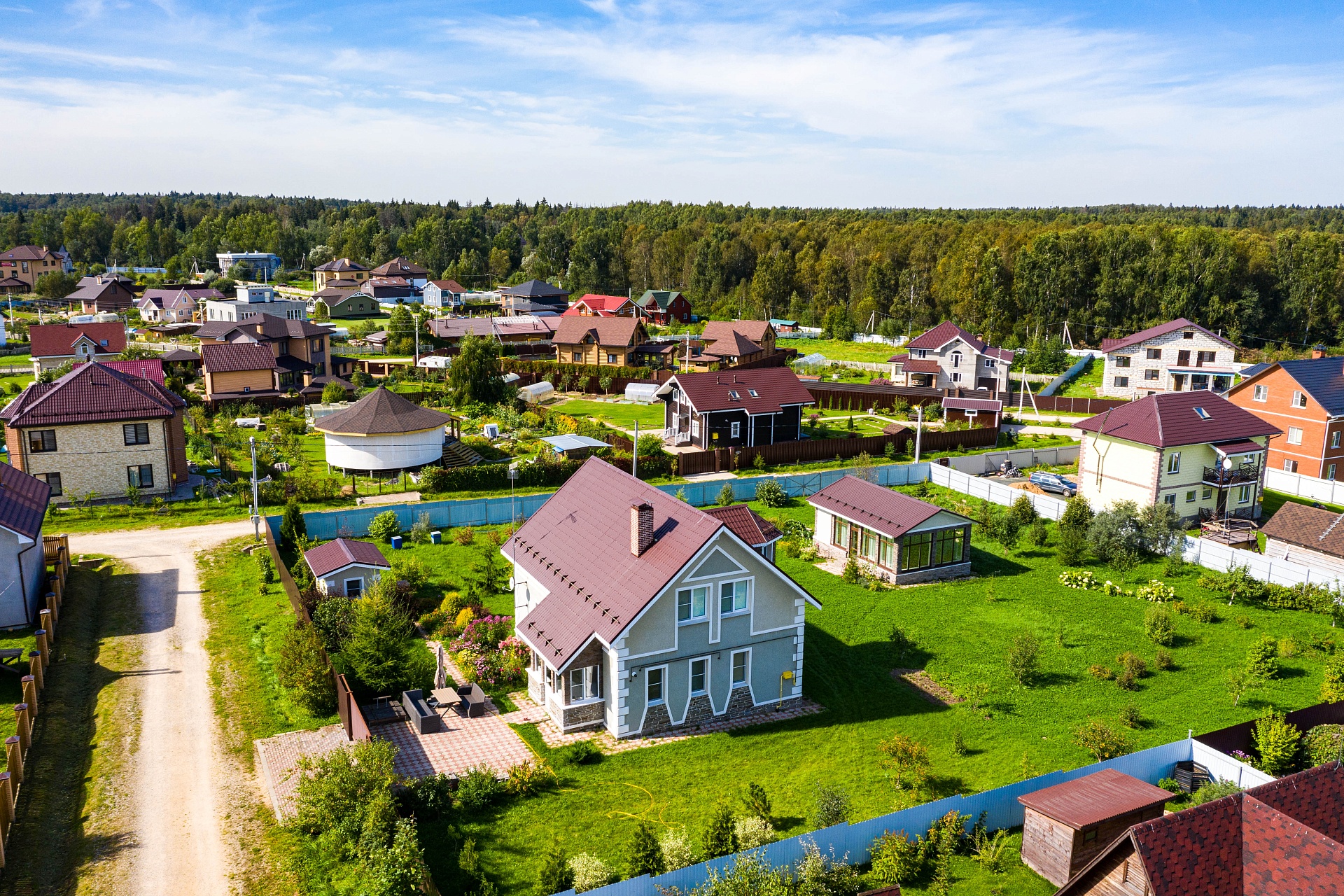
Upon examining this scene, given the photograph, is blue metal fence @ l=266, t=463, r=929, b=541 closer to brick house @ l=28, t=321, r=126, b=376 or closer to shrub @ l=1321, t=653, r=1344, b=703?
shrub @ l=1321, t=653, r=1344, b=703

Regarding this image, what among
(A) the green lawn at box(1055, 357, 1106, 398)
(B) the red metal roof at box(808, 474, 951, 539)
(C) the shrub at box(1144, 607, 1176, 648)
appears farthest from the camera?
(A) the green lawn at box(1055, 357, 1106, 398)

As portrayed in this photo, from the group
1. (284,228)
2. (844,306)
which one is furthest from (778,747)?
(284,228)

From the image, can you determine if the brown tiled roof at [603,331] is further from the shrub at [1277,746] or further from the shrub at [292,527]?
the shrub at [1277,746]

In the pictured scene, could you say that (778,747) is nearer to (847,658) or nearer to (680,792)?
(680,792)

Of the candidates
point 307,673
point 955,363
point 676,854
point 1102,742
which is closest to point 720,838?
point 676,854

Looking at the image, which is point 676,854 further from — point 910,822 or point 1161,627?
point 1161,627

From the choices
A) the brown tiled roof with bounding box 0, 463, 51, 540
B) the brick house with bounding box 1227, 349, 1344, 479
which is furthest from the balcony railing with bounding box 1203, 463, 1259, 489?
the brown tiled roof with bounding box 0, 463, 51, 540
